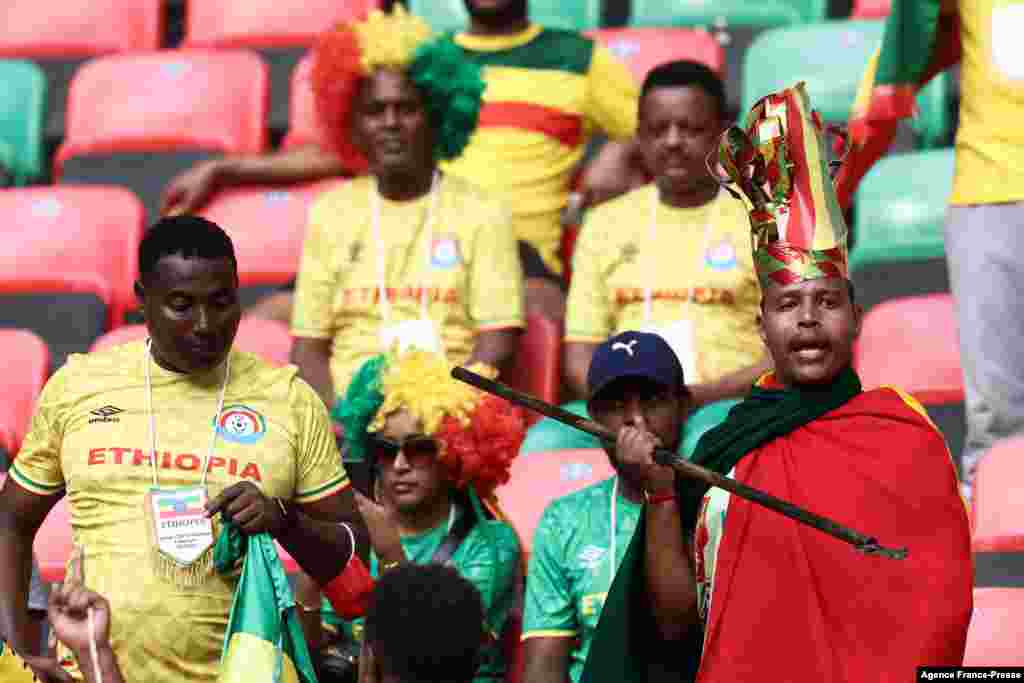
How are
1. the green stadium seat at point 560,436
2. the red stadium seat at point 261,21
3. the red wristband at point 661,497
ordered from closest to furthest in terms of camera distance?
the red wristband at point 661,497 → the green stadium seat at point 560,436 → the red stadium seat at point 261,21

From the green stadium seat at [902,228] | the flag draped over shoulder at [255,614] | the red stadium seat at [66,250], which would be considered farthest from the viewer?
the red stadium seat at [66,250]

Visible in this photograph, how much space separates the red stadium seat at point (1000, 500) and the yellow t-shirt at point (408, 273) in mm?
1435

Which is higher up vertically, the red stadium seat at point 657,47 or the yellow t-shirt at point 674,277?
the red stadium seat at point 657,47

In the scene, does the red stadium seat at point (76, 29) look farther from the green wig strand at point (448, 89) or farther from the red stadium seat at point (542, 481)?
the red stadium seat at point (542, 481)

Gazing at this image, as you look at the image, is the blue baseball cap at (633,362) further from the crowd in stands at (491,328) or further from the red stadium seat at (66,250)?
the red stadium seat at (66,250)

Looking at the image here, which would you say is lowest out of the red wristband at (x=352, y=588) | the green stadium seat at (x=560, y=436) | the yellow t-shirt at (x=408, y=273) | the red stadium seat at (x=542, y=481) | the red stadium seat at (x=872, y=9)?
the red wristband at (x=352, y=588)

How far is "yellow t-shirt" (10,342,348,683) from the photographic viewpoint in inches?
158

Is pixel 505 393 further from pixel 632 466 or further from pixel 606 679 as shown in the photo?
pixel 606 679

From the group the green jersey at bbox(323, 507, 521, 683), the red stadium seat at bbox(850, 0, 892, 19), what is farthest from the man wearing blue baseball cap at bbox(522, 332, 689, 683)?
the red stadium seat at bbox(850, 0, 892, 19)

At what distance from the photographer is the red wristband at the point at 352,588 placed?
4.14 metres

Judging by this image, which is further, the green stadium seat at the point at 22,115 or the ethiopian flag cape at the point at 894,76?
the green stadium seat at the point at 22,115

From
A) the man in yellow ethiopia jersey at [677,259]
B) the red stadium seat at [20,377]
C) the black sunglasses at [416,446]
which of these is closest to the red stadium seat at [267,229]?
the red stadium seat at [20,377]

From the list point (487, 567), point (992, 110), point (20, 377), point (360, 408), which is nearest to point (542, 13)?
point (20, 377)

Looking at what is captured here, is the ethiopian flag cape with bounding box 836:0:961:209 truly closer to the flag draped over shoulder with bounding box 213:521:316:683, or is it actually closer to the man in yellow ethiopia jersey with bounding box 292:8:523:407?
the man in yellow ethiopia jersey with bounding box 292:8:523:407
